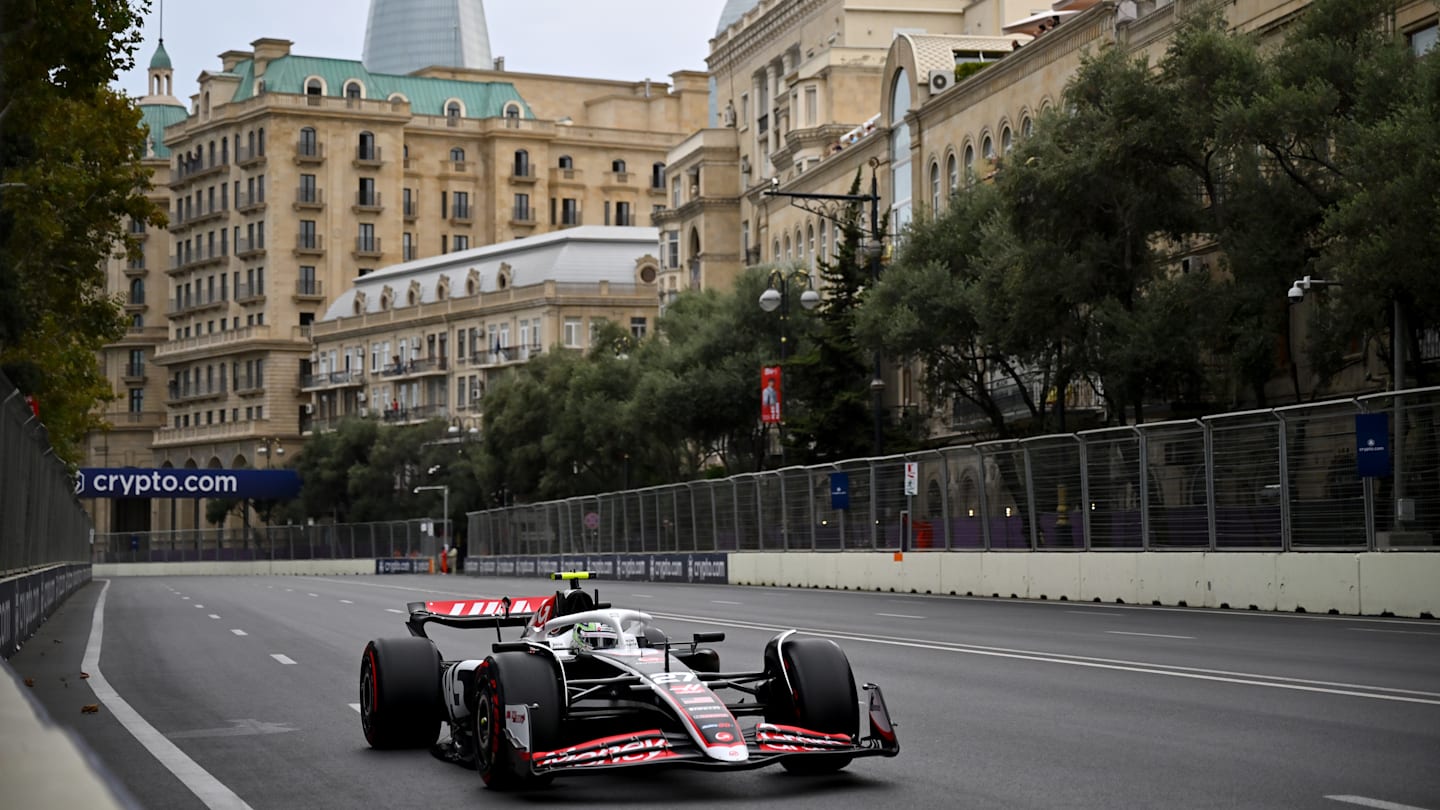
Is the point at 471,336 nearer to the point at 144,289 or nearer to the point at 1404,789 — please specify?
the point at 144,289

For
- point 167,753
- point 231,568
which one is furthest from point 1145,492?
point 231,568

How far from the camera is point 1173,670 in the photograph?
1585 cm

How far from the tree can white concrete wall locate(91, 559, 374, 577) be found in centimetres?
5594

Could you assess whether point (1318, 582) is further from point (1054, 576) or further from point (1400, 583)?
point (1054, 576)

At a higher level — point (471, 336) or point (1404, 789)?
point (471, 336)

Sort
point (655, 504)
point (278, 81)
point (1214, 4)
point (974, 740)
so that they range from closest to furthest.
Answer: point (974, 740), point (1214, 4), point (655, 504), point (278, 81)

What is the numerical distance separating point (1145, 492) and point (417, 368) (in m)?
113

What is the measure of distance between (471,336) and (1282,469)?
113 meters

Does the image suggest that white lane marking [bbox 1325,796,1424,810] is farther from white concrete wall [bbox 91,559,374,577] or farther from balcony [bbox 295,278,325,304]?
balcony [bbox 295,278,325,304]

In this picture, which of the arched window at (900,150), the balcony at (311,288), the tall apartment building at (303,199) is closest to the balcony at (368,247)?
the tall apartment building at (303,199)

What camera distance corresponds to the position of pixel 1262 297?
4022 centimetres

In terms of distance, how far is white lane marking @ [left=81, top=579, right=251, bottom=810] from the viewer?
8.91 metres

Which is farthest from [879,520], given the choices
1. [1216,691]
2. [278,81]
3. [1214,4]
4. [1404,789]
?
[278,81]

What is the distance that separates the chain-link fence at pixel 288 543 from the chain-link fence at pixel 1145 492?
5113cm
